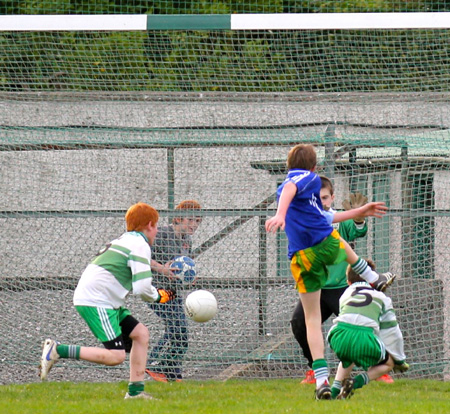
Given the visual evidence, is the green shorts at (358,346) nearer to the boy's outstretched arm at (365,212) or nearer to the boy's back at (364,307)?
the boy's back at (364,307)

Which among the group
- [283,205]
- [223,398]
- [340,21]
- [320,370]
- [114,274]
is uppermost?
[340,21]

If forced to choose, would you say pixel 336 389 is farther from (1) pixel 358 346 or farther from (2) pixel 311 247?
(2) pixel 311 247

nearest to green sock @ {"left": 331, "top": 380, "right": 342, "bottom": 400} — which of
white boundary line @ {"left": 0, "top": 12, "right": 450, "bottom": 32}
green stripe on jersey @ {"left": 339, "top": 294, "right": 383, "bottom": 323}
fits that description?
green stripe on jersey @ {"left": 339, "top": 294, "right": 383, "bottom": 323}

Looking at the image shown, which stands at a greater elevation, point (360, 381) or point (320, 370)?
point (320, 370)

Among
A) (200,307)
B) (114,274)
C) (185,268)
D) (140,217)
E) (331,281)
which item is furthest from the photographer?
(185,268)

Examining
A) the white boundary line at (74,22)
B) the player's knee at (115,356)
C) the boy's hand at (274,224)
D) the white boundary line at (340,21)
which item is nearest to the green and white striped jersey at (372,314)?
the boy's hand at (274,224)

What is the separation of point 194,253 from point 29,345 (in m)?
1.77

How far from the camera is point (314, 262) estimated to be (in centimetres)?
572

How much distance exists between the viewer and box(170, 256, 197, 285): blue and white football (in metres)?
7.65

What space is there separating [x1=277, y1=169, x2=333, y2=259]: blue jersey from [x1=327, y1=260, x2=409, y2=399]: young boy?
1.71ft

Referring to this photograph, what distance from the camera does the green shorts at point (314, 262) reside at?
5.72 metres

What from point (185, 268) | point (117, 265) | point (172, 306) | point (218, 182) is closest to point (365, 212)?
point (117, 265)

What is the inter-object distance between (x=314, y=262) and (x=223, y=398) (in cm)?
122

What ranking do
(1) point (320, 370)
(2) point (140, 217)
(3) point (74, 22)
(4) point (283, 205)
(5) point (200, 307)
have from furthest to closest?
(3) point (74, 22), (5) point (200, 307), (2) point (140, 217), (1) point (320, 370), (4) point (283, 205)
